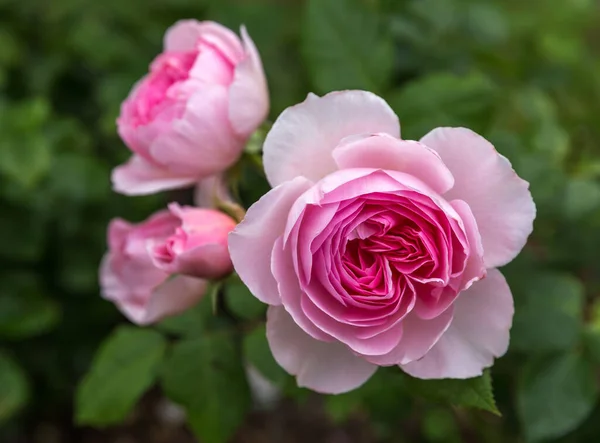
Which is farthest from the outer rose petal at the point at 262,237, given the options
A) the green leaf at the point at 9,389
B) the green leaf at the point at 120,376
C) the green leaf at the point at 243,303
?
the green leaf at the point at 9,389

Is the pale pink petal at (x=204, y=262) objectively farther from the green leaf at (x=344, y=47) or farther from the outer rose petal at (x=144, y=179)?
the green leaf at (x=344, y=47)

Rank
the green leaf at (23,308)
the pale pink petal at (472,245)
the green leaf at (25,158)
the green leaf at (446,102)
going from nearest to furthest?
the pale pink petal at (472,245) → the green leaf at (446,102) → the green leaf at (25,158) → the green leaf at (23,308)

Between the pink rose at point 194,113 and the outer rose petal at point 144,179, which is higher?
the pink rose at point 194,113

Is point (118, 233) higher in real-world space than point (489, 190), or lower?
lower

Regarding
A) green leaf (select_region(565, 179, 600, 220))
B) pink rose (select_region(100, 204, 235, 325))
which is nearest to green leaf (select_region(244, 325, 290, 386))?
pink rose (select_region(100, 204, 235, 325))

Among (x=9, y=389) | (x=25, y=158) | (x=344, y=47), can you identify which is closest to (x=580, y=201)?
(x=344, y=47)

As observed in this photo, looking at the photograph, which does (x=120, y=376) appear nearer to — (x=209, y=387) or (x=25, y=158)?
(x=209, y=387)

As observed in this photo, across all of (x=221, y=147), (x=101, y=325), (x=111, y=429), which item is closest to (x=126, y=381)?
(x=221, y=147)

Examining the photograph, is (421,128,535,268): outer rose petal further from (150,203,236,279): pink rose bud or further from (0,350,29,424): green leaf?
(0,350,29,424): green leaf
